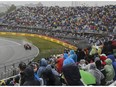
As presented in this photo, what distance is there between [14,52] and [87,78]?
3066cm

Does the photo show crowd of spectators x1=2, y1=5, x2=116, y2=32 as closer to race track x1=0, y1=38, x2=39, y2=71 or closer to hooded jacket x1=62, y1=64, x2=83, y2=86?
race track x1=0, y1=38, x2=39, y2=71

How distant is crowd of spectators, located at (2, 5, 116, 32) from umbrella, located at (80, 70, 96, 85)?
33.2 m

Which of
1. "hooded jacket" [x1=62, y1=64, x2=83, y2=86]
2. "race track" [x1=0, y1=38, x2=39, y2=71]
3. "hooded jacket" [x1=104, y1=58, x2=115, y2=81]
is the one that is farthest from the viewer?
"race track" [x1=0, y1=38, x2=39, y2=71]

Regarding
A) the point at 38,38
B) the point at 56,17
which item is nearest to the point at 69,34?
the point at 38,38

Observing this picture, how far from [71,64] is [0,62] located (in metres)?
24.5

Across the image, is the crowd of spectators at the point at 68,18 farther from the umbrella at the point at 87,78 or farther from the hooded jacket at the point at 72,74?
the hooded jacket at the point at 72,74

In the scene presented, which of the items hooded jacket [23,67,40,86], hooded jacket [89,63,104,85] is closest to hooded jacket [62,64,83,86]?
hooded jacket [23,67,40,86]

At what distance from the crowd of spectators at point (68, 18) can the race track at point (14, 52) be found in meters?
8.31

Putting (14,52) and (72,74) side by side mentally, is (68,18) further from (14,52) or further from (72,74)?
(72,74)

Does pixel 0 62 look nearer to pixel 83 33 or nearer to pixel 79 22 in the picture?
pixel 83 33

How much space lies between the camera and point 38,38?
1932 inches

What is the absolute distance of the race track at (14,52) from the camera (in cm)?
3178

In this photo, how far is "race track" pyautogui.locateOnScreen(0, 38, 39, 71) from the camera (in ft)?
104

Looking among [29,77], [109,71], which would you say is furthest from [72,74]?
[109,71]
